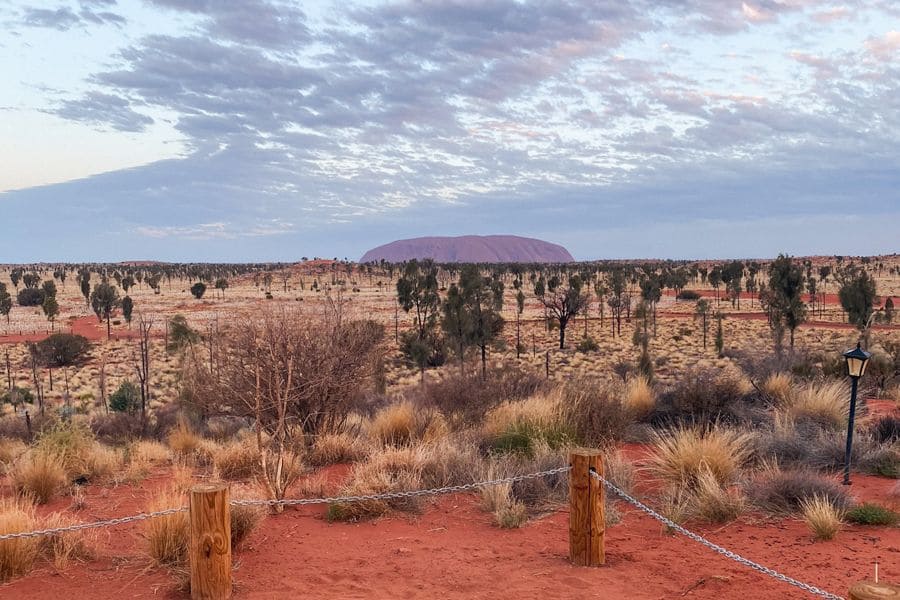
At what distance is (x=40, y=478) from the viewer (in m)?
8.87

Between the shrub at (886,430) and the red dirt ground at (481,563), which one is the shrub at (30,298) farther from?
the shrub at (886,430)

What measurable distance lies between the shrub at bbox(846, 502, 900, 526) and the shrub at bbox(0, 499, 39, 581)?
777 centimetres

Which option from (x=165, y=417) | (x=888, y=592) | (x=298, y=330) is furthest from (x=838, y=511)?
(x=165, y=417)

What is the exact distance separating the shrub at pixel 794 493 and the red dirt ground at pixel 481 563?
27 cm

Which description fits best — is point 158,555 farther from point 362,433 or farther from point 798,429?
point 798,429

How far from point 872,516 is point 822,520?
2.81 feet

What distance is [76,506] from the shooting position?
8.56m

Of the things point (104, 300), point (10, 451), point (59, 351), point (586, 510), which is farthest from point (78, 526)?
point (104, 300)

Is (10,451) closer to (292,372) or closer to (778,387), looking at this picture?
(292,372)

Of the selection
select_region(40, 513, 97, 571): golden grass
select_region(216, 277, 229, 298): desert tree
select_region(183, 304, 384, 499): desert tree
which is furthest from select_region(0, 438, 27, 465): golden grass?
select_region(216, 277, 229, 298): desert tree

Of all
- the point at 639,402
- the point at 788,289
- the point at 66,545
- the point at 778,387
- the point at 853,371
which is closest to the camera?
the point at 66,545

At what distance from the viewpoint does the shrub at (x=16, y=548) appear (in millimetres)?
6133

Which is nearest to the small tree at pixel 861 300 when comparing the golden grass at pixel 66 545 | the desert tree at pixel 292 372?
the desert tree at pixel 292 372

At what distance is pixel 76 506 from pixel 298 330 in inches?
143
